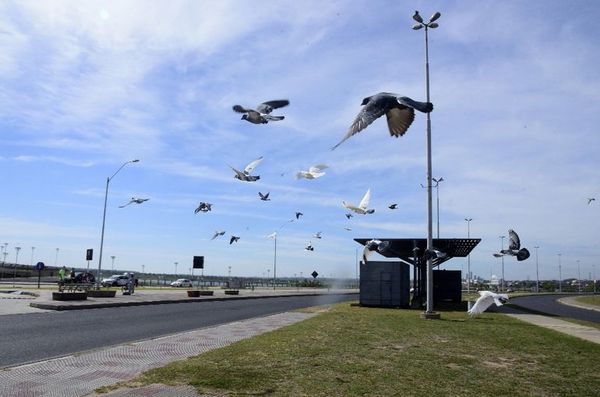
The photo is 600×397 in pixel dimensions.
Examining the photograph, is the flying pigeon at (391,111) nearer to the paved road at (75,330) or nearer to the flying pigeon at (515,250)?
the flying pigeon at (515,250)

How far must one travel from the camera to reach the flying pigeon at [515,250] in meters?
10.9

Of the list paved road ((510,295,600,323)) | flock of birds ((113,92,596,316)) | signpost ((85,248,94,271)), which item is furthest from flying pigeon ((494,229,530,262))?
signpost ((85,248,94,271))

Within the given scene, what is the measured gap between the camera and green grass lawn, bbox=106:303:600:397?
773cm

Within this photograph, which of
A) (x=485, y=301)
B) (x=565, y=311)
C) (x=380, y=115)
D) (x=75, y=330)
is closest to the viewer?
(x=380, y=115)

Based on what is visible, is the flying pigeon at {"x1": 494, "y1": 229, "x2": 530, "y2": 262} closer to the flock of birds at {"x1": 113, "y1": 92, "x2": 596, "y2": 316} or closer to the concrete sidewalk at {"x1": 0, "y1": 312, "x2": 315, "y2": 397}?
the flock of birds at {"x1": 113, "y1": 92, "x2": 596, "y2": 316}

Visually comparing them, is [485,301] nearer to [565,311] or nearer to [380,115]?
[380,115]

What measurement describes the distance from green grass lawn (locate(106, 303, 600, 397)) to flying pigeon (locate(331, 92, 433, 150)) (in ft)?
11.7

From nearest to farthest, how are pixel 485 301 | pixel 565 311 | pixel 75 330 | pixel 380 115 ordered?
1. pixel 380 115
2. pixel 485 301
3. pixel 75 330
4. pixel 565 311

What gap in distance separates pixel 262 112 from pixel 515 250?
601 cm

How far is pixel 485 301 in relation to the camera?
43.4ft

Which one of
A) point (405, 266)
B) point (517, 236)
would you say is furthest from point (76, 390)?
point (405, 266)

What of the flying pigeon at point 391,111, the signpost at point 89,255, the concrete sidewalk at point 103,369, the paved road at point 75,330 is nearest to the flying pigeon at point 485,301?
the concrete sidewalk at point 103,369

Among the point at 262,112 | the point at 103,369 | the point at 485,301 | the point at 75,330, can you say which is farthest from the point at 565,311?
the point at 103,369

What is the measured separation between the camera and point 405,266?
108 ft
